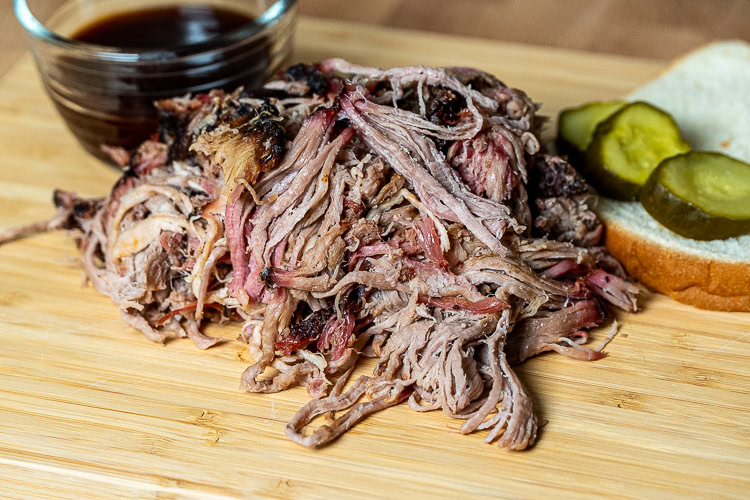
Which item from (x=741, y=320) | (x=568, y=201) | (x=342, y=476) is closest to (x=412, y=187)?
(x=568, y=201)

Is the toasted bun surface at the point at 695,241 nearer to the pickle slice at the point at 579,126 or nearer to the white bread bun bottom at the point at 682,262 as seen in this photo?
the white bread bun bottom at the point at 682,262

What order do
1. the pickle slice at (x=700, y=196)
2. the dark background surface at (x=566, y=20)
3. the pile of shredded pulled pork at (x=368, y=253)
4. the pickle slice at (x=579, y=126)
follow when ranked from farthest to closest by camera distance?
the dark background surface at (x=566, y=20)
the pickle slice at (x=579, y=126)
the pickle slice at (x=700, y=196)
the pile of shredded pulled pork at (x=368, y=253)

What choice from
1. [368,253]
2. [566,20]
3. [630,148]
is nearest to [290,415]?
[368,253]

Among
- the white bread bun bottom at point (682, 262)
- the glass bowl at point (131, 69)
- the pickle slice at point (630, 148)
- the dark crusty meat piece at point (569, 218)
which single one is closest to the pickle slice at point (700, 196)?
the white bread bun bottom at point (682, 262)

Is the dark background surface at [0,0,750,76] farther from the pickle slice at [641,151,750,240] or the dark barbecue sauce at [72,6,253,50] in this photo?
the pickle slice at [641,151,750,240]

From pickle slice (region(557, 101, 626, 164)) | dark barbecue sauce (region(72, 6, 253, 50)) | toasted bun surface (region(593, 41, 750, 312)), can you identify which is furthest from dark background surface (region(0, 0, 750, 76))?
pickle slice (region(557, 101, 626, 164))

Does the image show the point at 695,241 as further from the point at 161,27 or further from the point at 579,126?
Result: the point at 161,27
